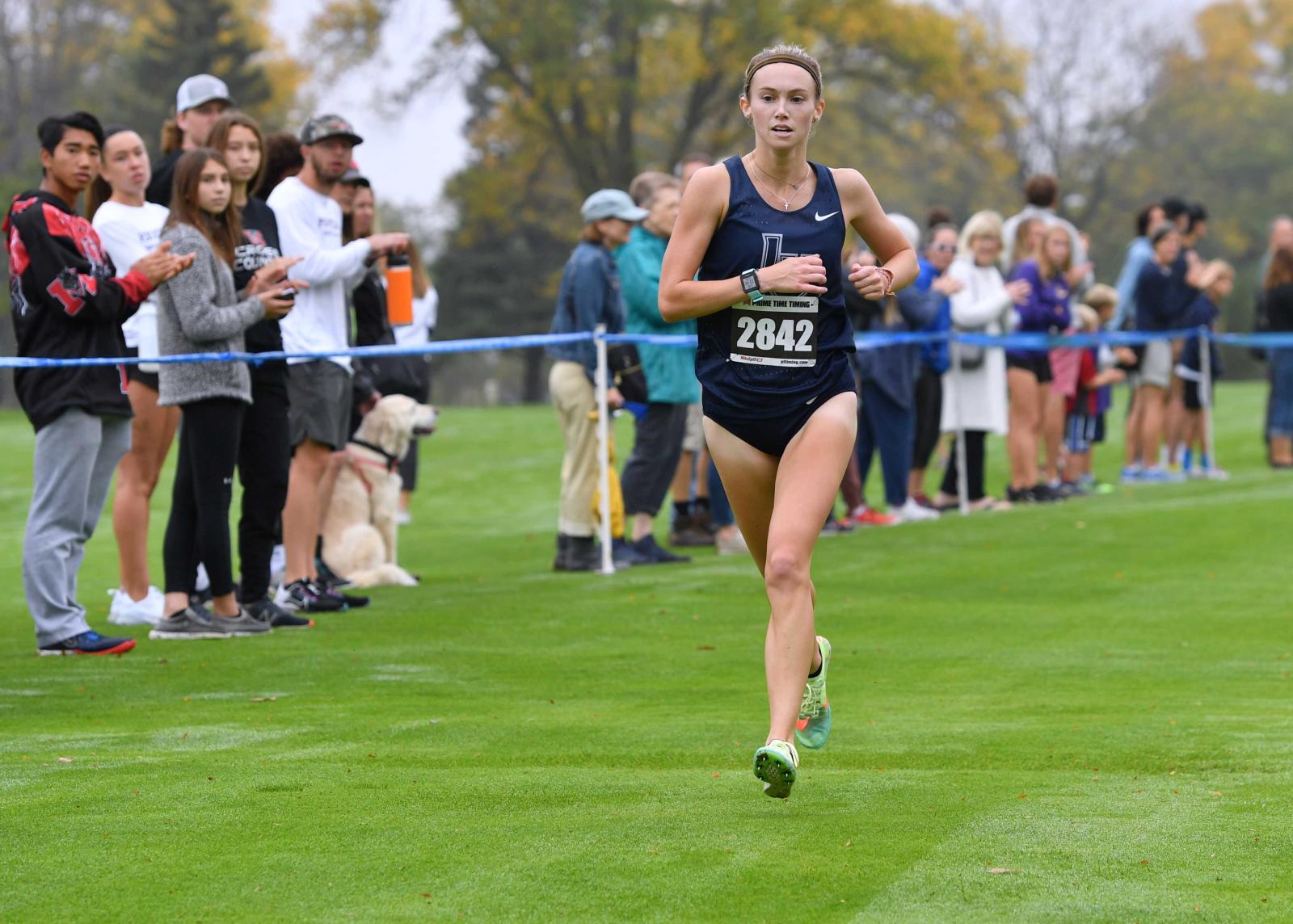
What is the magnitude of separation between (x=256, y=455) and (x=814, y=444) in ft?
13.5

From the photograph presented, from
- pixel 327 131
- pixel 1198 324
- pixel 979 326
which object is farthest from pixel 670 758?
pixel 1198 324

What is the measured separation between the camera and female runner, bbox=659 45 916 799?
17.0ft

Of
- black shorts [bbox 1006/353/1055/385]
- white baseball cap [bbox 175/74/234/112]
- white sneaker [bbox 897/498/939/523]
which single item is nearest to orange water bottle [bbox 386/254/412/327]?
white baseball cap [bbox 175/74/234/112]

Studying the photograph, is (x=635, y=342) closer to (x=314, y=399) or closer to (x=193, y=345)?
(x=314, y=399)

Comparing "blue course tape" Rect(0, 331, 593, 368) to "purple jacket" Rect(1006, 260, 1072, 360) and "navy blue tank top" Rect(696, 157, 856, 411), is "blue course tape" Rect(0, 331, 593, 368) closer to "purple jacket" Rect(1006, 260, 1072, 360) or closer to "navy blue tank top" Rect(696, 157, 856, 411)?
"navy blue tank top" Rect(696, 157, 856, 411)

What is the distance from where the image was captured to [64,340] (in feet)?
25.0

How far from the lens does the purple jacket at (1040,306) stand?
47.9 ft

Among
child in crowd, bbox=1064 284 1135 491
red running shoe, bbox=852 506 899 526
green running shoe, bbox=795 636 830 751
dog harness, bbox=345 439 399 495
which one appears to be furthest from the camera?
child in crowd, bbox=1064 284 1135 491

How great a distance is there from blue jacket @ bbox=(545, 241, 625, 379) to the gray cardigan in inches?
120

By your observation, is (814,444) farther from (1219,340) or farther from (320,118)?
(1219,340)

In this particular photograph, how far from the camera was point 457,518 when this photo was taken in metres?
15.9

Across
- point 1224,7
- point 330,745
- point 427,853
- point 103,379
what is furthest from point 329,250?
point 1224,7

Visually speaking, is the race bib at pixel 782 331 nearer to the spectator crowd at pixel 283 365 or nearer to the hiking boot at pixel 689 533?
the spectator crowd at pixel 283 365

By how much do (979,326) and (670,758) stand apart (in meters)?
9.21
